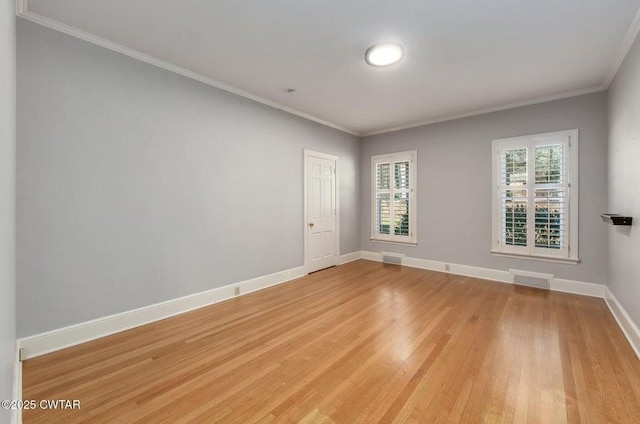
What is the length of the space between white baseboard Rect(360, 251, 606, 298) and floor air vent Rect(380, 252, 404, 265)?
88mm

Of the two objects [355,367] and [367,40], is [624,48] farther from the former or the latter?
[355,367]

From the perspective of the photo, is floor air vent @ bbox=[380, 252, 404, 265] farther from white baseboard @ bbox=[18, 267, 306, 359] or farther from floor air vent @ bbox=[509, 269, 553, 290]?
white baseboard @ bbox=[18, 267, 306, 359]

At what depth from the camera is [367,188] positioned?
20.7ft

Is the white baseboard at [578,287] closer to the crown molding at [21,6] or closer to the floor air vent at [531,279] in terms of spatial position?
the floor air vent at [531,279]

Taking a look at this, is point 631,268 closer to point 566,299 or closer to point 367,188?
point 566,299

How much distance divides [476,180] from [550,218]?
3.87 ft

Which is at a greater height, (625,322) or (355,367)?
(625,322)

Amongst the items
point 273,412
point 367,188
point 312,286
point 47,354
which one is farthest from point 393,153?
point 47,354

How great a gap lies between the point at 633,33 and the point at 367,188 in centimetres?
431

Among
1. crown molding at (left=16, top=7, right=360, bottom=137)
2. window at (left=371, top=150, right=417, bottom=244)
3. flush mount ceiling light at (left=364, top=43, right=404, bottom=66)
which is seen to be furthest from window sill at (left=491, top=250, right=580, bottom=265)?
crown molding at (left=16, top=7, right=360, bottom=137)

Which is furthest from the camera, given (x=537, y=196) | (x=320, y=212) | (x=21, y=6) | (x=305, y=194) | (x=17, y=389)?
(x=320, y=212)

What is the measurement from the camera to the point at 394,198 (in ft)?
19.2

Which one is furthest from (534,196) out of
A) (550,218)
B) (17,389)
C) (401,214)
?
(17,389)

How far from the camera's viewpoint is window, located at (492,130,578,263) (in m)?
3.99
